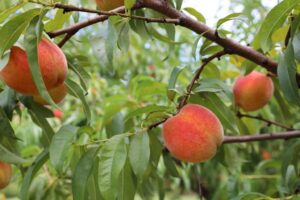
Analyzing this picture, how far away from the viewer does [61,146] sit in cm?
84

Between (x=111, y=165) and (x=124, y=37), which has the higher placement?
(x=124, y=37)

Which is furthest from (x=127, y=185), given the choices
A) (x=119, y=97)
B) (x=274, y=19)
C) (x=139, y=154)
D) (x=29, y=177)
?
(x=119, y=97)

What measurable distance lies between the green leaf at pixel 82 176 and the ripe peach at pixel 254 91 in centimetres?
54

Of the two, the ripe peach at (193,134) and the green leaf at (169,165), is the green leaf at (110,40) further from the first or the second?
the green leaf at (169,165)

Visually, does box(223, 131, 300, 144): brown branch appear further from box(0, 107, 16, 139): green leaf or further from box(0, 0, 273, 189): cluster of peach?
box(0, 107, 16, 139): green leaf

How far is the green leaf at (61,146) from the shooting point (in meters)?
0.82

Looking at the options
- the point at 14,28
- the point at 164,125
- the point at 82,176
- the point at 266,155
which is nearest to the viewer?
the point at 14,28

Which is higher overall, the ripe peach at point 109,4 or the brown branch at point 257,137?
the ripe peach at point 109,4

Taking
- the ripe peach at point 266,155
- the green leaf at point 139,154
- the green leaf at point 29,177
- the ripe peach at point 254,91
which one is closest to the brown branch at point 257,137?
the ripe peach at point 254,91

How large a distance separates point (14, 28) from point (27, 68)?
7cm

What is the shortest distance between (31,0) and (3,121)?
27cm

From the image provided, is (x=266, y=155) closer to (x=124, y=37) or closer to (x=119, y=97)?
(x=119, y=97)

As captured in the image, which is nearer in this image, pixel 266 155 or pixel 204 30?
pixel 204 30

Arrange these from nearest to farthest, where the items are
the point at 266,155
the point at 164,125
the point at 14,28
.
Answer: the point at 14,28
the point at 164,125
the point at 266,155
